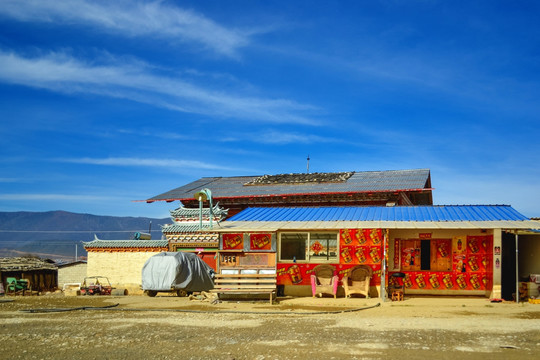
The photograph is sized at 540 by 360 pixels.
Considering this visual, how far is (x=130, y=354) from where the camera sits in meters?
10.4

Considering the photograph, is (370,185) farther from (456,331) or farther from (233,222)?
(456,331)

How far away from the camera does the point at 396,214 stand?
21.1 metres

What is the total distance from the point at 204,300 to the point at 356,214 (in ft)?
21.2

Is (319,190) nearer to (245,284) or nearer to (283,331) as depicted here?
→ (245,284)

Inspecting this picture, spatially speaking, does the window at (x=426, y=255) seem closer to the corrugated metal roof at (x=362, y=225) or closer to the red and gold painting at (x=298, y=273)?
the corrugated metal roof at (x=362, y=225)

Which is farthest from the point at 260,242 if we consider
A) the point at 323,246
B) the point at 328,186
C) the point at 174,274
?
the point at 328,186

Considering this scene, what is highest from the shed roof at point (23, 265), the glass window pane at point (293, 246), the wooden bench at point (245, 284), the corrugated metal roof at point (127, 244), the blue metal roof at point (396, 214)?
the blue metal roof at point (396, 214)

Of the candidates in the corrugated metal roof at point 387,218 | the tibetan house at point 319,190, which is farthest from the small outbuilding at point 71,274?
the corrugated metal roof at point 387,218

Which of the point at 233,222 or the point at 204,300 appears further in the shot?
the point at 233,222

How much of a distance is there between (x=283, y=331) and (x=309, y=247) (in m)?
7.94

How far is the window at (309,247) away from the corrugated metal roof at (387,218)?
44 centimetres

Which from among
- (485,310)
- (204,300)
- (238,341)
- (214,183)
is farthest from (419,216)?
(214,183)

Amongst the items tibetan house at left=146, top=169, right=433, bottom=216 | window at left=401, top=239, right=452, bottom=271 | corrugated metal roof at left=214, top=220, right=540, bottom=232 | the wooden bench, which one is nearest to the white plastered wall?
tibetan house at left=146, top=169, right=433, bottom=216

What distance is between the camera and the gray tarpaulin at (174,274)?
75.6 feet
